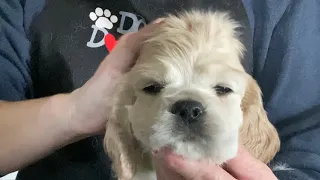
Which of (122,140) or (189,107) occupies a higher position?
(189,107)

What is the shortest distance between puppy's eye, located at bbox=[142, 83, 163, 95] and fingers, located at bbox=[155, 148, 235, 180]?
0.08 meters

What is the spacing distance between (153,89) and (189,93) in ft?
0.20

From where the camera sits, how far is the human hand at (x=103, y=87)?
90 centimetres

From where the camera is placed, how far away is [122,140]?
0.90 meters

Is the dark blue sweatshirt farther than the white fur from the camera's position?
Yes

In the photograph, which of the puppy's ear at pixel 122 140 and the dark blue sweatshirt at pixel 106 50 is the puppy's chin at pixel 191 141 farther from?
the dark blue sweatshirt at pixel 106 50

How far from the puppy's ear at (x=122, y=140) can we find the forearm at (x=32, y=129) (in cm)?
10

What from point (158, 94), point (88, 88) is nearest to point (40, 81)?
point (88, 88)

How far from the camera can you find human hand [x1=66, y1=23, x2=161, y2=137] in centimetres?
90

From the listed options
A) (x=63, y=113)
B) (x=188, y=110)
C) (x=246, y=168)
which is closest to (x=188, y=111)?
(x=188, y=110)

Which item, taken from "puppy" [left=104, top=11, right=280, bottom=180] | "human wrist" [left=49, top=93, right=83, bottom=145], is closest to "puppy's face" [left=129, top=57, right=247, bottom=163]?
"puppy" [left=104, top=11, right=280, bottom=180]

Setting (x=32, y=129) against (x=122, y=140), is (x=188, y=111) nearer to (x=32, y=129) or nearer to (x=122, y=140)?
(x=122, y=140)

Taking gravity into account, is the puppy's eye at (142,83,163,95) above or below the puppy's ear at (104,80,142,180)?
above

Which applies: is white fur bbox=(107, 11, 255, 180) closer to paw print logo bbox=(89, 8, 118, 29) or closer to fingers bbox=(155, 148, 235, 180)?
fingers bbox=(155, 148, 235, 180)
